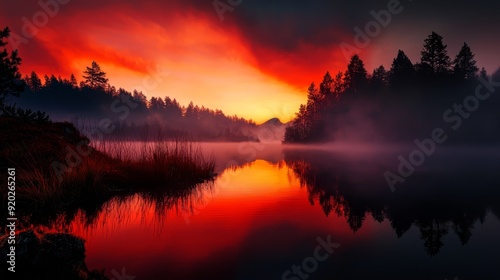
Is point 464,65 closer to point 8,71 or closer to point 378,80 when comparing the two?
point 378,80

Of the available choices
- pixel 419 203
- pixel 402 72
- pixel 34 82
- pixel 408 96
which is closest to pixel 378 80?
pixel 402 72

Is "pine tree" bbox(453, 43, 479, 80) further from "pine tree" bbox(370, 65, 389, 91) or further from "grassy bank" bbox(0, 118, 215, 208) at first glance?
"grassy bank" bbox(0, 118, 215, 208)

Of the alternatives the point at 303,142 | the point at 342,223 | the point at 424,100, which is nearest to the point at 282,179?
the point at 342,223

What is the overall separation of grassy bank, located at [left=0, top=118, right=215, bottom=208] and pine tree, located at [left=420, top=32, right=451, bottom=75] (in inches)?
2187

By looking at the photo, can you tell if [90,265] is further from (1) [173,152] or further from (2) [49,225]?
(1) [173,152]

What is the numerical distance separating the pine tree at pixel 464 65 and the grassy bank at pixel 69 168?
5959 cm

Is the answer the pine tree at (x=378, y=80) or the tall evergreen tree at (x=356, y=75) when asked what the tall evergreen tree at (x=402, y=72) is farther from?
the tall evergreen tree at (x=356, y=75)

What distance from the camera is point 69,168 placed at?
27.0 ft

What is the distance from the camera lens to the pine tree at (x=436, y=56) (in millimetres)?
48906

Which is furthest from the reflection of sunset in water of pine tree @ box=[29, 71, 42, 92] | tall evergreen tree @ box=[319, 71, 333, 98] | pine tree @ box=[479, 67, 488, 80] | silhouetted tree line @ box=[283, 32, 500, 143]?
pine tree @ box=[29, 71, 42, 92]

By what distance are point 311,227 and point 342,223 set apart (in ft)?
2.71

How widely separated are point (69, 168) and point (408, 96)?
59270 mm

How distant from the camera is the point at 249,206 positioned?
7902mm

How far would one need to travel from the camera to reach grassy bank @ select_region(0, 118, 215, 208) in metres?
6.98
